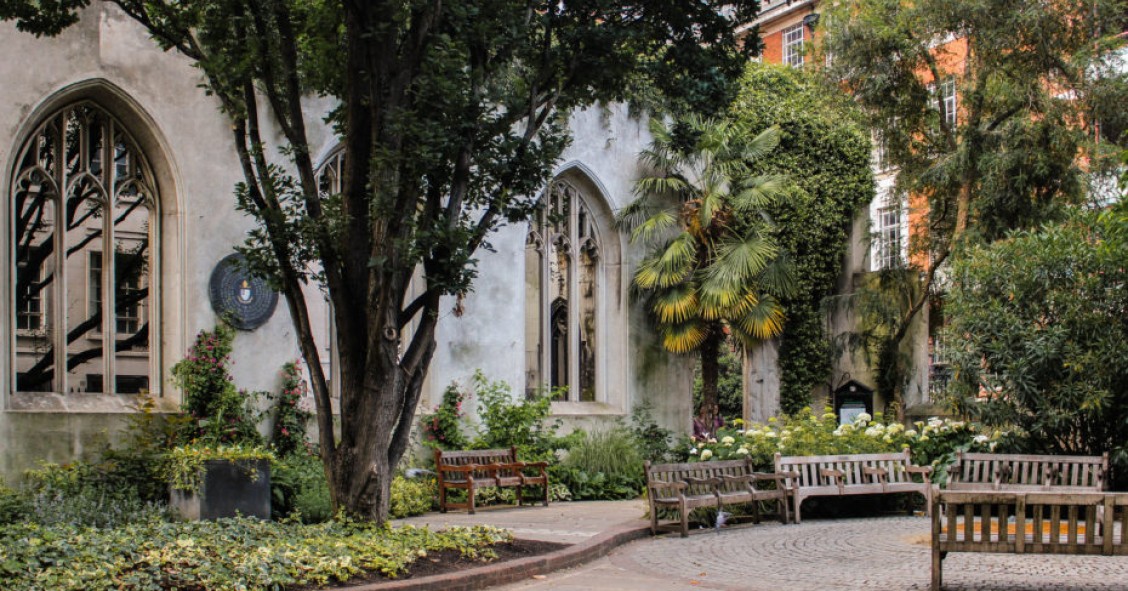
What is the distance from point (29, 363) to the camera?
16.5 m

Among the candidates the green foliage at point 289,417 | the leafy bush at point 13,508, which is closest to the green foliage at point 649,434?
the green foliage at point 289,417

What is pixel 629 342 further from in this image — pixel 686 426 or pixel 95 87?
pixel 95 87

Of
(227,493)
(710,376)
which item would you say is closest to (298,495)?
(227,493)

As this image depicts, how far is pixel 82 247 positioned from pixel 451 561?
30.9 feet

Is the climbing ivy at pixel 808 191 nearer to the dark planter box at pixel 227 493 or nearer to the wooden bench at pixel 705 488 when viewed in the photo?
the wooden bench at pixel 705 488

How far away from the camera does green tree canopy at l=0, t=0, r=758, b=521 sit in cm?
1048

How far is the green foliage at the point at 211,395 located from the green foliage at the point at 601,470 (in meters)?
5.31

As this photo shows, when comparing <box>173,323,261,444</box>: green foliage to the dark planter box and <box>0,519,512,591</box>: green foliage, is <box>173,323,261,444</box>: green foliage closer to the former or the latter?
the dark planter box

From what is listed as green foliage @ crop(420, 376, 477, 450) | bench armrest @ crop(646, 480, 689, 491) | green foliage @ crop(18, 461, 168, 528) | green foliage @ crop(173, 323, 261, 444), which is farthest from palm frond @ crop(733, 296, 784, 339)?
green foliage @ crop(18, 461, 168, 528)

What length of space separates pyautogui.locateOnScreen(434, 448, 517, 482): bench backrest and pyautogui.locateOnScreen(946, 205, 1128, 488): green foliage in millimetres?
6304

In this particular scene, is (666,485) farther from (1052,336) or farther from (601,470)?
(601,470)

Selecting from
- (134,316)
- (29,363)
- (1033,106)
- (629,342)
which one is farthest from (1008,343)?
(29,363)

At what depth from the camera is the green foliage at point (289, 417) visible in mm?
16266

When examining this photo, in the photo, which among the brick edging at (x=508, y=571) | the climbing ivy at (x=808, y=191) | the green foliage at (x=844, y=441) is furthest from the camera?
→ the climbing ivy at (x=808, y=191)
